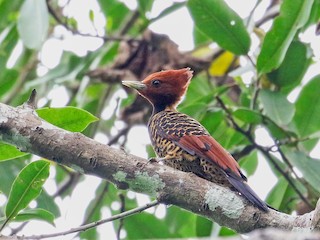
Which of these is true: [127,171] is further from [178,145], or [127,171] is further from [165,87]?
[165,87]

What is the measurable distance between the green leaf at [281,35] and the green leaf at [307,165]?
0.55m

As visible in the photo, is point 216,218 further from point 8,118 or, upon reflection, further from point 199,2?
point 199,2

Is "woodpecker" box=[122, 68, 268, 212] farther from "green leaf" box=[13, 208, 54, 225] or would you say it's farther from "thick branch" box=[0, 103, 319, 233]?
"green leaf" box=[13, 208, 54, 225]

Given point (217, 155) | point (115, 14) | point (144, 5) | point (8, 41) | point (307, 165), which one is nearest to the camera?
point (217, 155)

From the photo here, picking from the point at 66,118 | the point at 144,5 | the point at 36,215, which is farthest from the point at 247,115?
the point at 144,5

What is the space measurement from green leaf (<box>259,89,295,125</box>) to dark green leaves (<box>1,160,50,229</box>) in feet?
5.27

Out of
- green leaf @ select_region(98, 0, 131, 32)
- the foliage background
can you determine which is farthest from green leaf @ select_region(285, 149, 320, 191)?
green leaf @ select_region(98, 0, 131, 32)

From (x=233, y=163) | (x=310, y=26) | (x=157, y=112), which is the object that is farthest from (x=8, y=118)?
(x=310, y=26)

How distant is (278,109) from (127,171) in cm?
173

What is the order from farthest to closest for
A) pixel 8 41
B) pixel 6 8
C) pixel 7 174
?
pixel 8 41
pixel 6 8
pixel 7 174

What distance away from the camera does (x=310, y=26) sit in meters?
5.05

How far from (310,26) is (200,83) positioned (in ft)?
4.37

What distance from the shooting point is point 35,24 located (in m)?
5.41

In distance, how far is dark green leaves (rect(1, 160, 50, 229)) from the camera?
12.2ft
